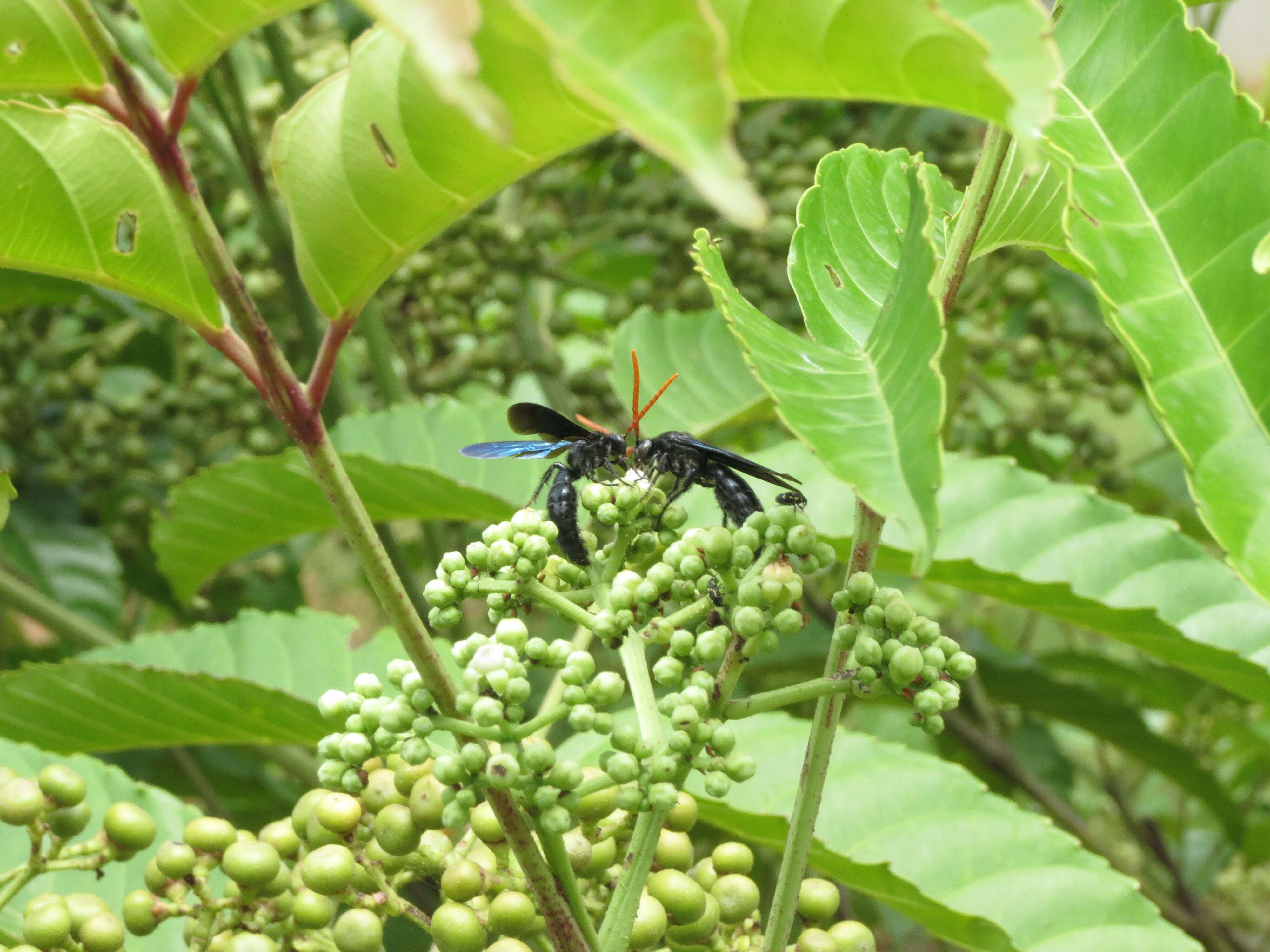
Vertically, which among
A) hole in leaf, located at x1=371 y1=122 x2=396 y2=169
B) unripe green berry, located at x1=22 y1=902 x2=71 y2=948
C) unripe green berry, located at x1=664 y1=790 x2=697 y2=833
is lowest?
unripe green berry, located at x1=22 y1=902 x2=71 y2=948

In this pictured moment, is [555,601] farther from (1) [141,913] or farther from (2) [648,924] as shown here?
(1) [141,913]

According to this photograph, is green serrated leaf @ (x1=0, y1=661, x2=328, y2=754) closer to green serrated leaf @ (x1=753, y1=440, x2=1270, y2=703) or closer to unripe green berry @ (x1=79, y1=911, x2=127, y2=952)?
unripe green berry @ (x1=79, y1=911, x2=127, y2=952)

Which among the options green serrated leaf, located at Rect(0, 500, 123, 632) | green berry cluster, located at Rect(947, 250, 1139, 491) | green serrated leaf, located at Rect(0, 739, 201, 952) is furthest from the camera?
green berry cluster, located at Rect(947, 250, 1139, 491)

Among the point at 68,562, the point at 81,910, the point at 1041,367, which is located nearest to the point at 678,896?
the point at 81,910

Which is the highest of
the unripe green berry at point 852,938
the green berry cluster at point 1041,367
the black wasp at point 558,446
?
the green berry cluster at point 1041,367

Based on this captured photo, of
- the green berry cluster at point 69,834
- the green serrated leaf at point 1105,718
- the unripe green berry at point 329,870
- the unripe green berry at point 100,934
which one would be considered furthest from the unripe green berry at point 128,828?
the green serrated leaf at point 1105,718

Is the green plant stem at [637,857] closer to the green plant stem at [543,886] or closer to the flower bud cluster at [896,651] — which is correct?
the green plant stem at [543,886]

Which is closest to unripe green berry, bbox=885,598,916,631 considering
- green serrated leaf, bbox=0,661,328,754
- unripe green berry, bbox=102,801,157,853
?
unripe green berry, bbox=102,801,157,853
